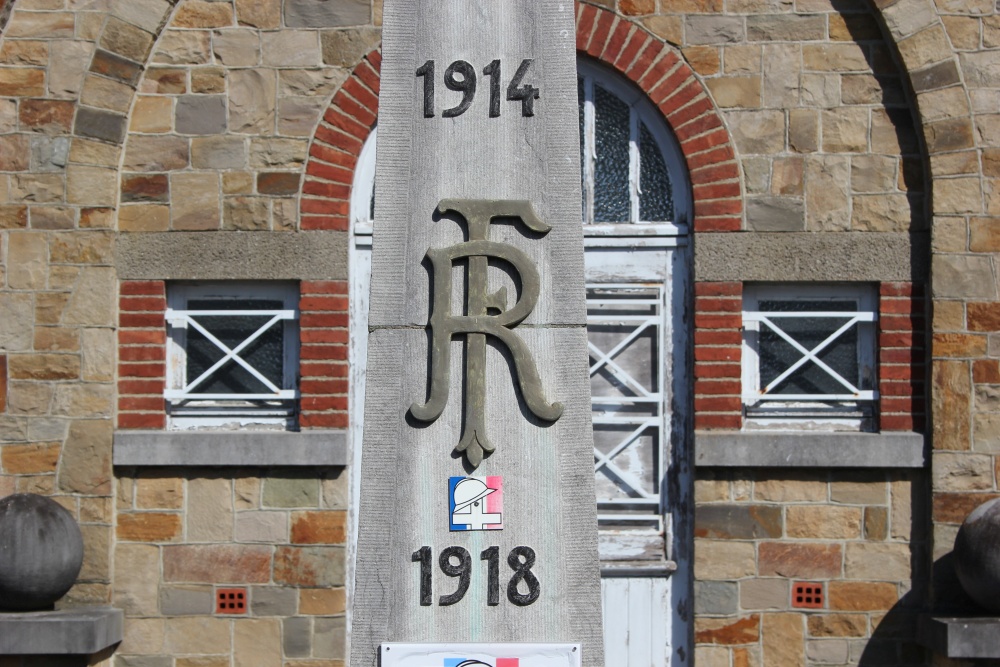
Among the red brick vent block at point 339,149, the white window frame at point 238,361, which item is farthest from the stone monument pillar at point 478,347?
the white window frame at point 238,361

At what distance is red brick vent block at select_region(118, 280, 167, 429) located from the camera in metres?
6.57

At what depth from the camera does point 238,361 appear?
263 inches

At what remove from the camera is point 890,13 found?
6.54 metres

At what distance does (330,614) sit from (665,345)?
2077 millimetres

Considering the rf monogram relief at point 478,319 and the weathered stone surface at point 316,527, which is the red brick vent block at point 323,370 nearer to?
the weathered stone surface at point 316,527

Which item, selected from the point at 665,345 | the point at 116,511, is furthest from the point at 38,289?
the point at 665,345

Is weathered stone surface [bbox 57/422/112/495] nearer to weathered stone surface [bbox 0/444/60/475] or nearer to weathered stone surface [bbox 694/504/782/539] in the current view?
weathered stone surface [bbox 0/444/60/475]

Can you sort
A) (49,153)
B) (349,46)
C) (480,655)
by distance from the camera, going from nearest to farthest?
(480,655)
(49,153)
(349,46)

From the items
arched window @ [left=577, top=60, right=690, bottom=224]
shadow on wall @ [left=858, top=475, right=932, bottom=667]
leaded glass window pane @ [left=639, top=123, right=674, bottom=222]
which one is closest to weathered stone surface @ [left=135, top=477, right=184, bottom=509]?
arched window @ [left=577, top=60, right=690, bottom=224]

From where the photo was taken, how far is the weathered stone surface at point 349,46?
6.66 m

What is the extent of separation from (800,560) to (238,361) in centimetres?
287

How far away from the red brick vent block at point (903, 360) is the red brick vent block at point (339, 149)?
2.63 m

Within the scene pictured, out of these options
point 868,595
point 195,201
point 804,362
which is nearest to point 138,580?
point 195,201

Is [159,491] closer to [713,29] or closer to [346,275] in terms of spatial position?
[346,275]
